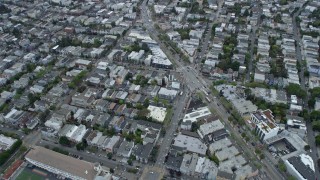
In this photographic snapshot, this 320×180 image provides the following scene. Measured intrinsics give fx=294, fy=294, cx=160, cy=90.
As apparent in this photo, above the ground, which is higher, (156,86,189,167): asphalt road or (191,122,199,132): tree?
(191,122,199,132): tree

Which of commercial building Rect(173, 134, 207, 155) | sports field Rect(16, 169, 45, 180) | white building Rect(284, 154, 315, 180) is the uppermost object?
white building Rect(284, 154, 315, 180)

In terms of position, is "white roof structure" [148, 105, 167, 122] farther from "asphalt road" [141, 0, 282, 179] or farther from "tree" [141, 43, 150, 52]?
"tree" [141, 43, 150, 52]

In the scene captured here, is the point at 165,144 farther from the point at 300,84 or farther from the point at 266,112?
the point at 300,84

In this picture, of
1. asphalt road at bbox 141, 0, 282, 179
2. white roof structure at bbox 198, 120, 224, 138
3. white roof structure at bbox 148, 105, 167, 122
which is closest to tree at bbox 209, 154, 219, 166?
white roof structure at bbox 198, 120, 224, 138

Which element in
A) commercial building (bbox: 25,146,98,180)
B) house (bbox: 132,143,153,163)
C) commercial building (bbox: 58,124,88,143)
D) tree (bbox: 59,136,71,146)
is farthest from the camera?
commercial building (bbox: 58,124,88,143)

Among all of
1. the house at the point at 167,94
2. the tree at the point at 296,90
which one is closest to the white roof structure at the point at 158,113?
the house at the point at 167,94

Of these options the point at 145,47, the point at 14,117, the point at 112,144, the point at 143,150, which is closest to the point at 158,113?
the point at 143,150

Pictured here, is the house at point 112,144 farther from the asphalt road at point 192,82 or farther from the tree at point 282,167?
the tree at point 282,167

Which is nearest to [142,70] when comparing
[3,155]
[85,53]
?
[85,53]
